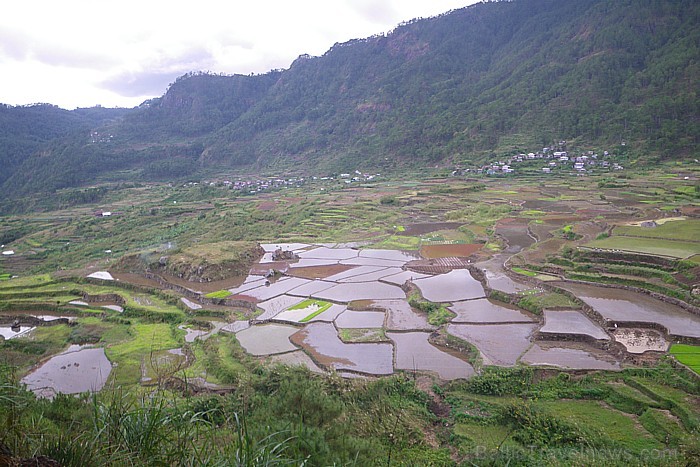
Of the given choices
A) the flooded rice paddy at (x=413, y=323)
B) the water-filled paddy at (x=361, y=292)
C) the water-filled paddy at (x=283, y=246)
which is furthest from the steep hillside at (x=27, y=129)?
the water-filled paddy at (x=361, y=292)

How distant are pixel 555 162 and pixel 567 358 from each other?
166 feet

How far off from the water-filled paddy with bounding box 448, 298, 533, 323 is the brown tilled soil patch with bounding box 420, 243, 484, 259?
24.4ft

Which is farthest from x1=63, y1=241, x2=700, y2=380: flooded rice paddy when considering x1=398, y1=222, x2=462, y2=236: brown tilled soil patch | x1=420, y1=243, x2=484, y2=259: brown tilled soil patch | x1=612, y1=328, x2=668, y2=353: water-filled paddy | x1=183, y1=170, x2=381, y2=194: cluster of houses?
x1=183, y1=170, x2=381, y2=194: cluster of houses

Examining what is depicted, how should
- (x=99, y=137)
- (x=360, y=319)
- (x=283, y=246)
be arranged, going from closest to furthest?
1. (x=360, y=319)
2. (x=283, y=246)
3. (x=99, y=137)

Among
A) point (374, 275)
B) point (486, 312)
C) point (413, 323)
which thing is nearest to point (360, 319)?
point (413, 323)

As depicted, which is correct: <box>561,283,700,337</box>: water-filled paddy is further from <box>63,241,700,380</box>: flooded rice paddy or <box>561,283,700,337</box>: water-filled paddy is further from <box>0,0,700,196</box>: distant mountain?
<box>0,0,700,196</box>: distant mountain

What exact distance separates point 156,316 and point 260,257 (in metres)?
9.69

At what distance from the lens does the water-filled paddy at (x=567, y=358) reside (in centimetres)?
1192

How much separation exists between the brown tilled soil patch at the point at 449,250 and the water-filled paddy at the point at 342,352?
1099cm

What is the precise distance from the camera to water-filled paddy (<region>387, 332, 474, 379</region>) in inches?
488

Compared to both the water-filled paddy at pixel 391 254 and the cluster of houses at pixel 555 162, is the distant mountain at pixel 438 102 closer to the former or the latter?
the cluster of houses at pixel 555 162

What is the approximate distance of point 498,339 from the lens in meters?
14.1

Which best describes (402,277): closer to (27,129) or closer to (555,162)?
(555,162)

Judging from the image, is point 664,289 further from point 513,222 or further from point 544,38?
point 544,38
